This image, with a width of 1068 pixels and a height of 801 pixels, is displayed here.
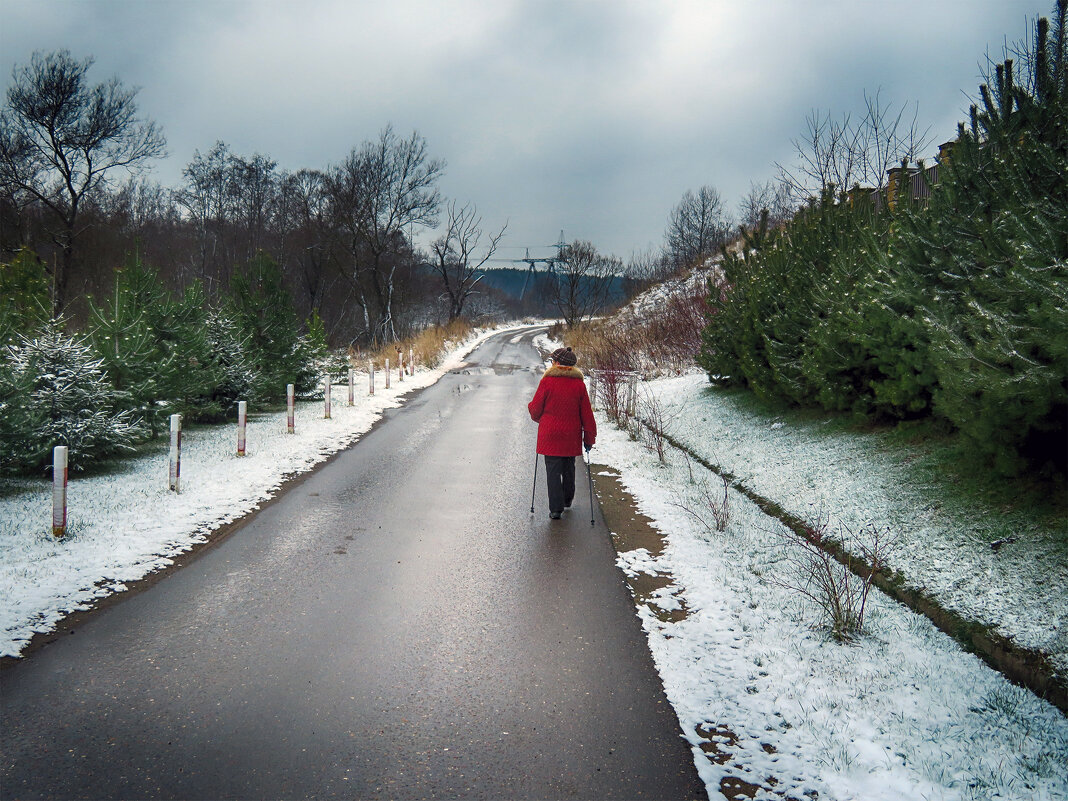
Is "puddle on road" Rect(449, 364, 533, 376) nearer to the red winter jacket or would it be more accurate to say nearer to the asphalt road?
the red winter jacket

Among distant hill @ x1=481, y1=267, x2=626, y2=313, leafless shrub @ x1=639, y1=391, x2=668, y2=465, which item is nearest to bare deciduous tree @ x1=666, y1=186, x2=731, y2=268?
distant hill @ x1=481, y1=267, x2=626, y2=313

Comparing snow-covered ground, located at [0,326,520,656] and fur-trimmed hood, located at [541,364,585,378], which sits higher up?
fur-trimmed hood, located at [541,364,585,378]

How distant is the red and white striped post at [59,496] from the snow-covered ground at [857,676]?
17.2ft

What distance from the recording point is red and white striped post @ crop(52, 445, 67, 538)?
21.8 feet

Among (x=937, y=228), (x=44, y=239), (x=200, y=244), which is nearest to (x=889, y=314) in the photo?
(x=937, y=228)

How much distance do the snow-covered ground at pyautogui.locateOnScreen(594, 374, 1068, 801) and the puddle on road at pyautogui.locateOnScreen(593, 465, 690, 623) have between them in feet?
0.21

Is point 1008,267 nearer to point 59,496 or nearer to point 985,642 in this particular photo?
point 985,642

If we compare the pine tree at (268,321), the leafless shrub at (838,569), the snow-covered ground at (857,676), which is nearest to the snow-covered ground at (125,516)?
the pine tree at (268,321)

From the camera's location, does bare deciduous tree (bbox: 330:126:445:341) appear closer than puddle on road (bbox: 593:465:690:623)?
No

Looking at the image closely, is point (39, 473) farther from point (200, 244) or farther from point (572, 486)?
point (200, 244)

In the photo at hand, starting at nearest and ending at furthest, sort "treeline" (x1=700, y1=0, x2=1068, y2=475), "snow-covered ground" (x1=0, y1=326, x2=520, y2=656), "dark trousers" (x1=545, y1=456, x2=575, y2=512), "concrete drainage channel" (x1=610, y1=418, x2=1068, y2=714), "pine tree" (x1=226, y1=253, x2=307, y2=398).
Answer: "concrete drainage channel" (x1=610, y1=418, x2=1068, y2=714)
"treeline" (x1=700, y1=0, x2=1068, y2=475)
"snow-covered ground" (x1=0, y1=326, x2=520, y2=656)
"dark trousers" (x1=545, y1=456, x2=575, y2=512)
"pine tree" (x1=226, y1=253, x2=307, y2=398)

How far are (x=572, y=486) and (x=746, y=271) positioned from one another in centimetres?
875

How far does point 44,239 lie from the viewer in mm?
27391

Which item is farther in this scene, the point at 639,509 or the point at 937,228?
the point at 639,509
